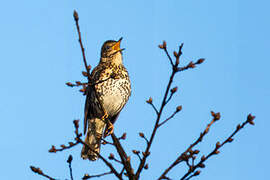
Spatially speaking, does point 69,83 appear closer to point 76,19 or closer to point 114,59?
point 76,19

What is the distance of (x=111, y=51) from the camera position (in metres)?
7.94

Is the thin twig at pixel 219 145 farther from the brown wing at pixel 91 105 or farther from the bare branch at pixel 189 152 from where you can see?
the brown wing at pixel 91 105

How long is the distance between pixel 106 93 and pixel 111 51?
112 cm

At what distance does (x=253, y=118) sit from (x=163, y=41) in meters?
1.06

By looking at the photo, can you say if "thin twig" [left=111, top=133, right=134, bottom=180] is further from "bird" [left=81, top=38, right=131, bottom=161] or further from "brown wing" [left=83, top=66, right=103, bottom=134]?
"brown wing" [left=83, top=66, right=103, bottom=134]

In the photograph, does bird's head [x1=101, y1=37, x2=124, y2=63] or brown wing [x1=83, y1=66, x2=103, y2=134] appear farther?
bird's head [x1=101, y1=37, x2=124, y2=63]

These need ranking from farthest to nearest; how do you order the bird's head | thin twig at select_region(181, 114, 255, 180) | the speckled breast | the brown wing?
1. the bird's head
2. the brown wing
3. the speckled breast
4. thin twig at select_region(181, 114, 255, 180)

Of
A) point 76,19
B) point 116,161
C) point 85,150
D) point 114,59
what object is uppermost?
point 114,59

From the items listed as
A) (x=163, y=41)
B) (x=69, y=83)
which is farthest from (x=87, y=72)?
(x=163, y=41)

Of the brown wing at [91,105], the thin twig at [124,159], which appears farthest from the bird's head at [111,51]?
the thin twig at [124,159]

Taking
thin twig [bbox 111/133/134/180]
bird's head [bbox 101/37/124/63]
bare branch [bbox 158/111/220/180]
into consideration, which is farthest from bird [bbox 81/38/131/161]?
bare branch [bbox 158/111/220/180]

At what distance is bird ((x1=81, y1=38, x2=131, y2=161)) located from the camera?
7191 millimetres

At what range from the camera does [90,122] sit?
7.96 metres

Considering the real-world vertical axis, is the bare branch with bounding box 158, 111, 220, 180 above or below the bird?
below
